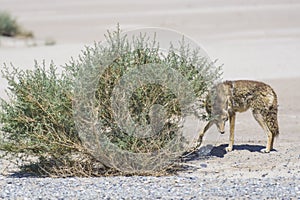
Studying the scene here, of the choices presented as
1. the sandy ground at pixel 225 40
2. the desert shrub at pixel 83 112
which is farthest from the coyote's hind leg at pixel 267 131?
the desert shrub at pixel 83 112

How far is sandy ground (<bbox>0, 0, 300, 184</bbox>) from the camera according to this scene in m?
11.7

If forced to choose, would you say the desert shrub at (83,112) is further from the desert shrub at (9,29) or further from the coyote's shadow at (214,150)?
the desert shrub at (9,29)

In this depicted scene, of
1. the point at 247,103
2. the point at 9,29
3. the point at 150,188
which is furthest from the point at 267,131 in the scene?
the point at 9,29

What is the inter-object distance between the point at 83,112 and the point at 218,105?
2.21 metres

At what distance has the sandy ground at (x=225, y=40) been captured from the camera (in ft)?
38.3

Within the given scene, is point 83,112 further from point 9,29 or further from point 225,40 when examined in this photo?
point 9,29

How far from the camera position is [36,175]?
11.1 metres

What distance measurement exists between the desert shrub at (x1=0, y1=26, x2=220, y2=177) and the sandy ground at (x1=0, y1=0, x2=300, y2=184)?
41.4 inches

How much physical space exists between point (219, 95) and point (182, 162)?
1134mm

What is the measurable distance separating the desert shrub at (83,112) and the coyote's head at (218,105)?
1.75ft

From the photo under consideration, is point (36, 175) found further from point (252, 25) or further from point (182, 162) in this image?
point (252, 25)

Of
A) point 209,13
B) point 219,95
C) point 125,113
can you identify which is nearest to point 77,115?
point 125,113

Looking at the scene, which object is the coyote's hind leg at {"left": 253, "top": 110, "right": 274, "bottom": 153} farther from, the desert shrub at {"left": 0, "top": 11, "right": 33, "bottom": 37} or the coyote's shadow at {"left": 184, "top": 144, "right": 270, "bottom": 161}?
the desert shrub at {"left": 0, "top": 11, "right": 33, "bottom": 37}

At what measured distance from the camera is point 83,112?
412 inches
